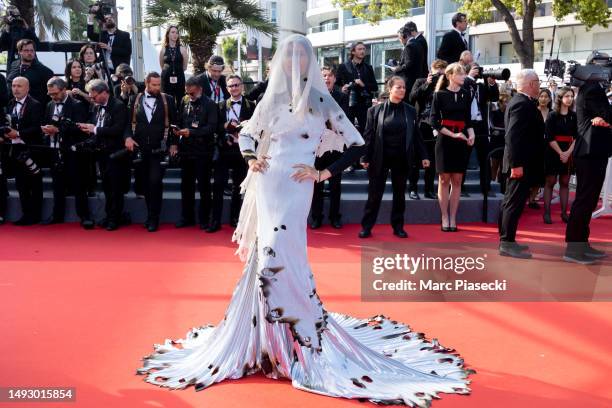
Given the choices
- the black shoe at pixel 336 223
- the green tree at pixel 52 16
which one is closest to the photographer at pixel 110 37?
the black shoe at pixel 336 223

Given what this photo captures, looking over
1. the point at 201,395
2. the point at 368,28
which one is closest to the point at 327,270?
the point at 201,395

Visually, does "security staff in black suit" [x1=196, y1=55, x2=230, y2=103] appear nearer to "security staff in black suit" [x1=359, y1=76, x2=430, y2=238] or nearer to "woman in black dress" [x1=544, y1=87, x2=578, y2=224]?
"security staff in black suit" [x1=359, y1=76, x2=430, y2=238]

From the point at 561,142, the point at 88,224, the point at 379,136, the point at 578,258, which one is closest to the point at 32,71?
the point at 88,224

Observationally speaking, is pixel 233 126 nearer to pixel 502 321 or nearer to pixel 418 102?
pixel 418 102

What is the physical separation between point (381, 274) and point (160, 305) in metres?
1.86

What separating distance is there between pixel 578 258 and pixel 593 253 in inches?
11.0

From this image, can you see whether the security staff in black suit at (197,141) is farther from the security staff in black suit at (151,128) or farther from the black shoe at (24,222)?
the black shoe at (24,222)

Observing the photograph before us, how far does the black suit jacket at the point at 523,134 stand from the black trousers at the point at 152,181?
4.20m

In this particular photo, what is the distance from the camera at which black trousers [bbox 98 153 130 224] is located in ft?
27.2

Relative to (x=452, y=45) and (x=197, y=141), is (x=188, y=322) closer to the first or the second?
(x=197, y=141)

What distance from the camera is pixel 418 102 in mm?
9180

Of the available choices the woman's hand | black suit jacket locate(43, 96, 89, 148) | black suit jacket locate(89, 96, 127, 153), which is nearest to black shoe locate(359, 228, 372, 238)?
black suit jacket locate(89, 96, 127, 153)

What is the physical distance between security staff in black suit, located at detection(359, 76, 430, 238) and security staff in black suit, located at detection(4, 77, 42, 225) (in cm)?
428

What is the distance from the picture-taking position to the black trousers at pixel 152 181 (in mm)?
8242
